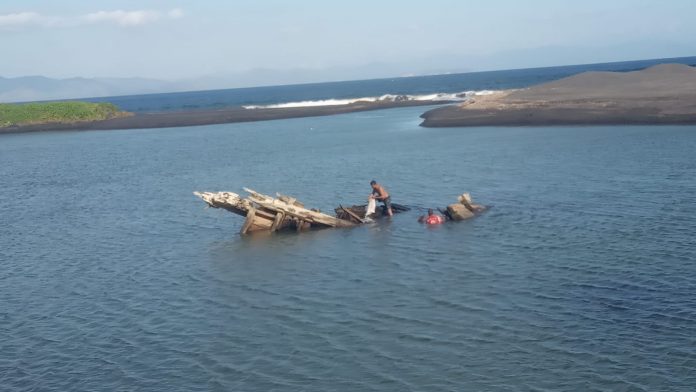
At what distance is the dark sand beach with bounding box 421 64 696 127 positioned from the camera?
179 ft

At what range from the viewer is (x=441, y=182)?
37.3 meters

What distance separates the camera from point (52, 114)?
10812cm

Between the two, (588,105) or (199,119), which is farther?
(199,119)

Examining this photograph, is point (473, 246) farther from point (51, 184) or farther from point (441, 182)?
point (51, 184)

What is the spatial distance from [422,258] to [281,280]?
4.31 m

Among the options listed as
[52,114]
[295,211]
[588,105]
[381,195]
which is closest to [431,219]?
[381,195]

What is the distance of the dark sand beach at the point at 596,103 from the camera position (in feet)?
179

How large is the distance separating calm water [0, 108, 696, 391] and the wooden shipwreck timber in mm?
839

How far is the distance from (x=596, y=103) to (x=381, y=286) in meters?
46.6

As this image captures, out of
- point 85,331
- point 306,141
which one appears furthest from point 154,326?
point 306,141

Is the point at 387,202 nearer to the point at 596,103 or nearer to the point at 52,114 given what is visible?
the point at 596,103

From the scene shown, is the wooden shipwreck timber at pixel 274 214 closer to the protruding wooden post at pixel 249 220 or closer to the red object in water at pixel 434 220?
the protruding wooden post at pixel 249 220

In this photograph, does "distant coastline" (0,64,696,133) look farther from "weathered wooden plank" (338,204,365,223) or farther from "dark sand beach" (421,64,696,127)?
"weathered wooden plank" (338,204,365,223)

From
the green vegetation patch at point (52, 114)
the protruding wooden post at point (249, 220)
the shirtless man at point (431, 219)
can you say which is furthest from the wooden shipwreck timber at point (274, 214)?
the green vegetation patch at point (52, 114)
